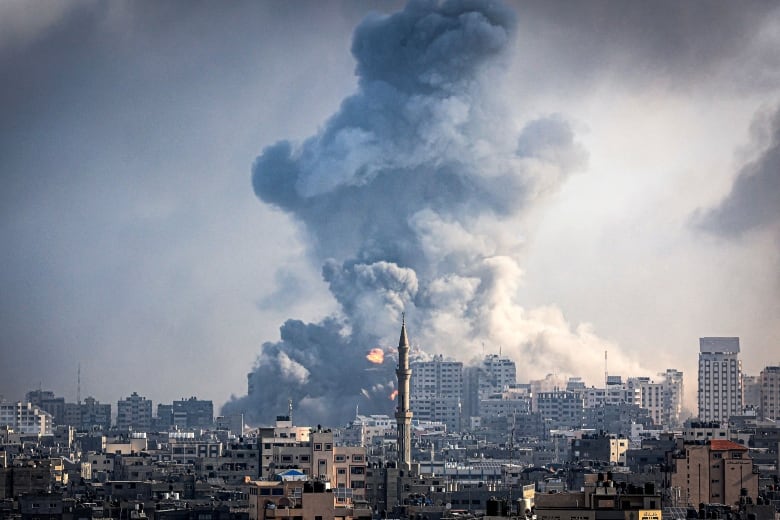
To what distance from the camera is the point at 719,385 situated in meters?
171

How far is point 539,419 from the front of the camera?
17800cm

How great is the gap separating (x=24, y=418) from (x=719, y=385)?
1841 inches

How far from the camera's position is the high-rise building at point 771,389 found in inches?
6789

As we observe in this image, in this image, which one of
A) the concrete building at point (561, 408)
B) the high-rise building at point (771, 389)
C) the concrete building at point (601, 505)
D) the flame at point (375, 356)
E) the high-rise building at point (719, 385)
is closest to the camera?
the concrete building at point (601, 505)

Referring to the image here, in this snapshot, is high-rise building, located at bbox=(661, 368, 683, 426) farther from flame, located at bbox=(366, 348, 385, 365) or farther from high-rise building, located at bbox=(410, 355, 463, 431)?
flame, located at bbox=(366, 348, 385, 365)

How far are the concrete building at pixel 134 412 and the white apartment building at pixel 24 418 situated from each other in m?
7.41

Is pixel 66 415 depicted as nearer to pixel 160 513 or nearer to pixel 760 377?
pixel 760 377

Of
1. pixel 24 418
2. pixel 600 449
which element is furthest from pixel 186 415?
pixel 600 449

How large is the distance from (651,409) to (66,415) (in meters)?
41.4

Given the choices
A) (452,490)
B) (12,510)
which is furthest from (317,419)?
(12,510)

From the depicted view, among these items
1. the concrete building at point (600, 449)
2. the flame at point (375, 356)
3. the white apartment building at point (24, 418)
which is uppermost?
the flame at point (375, 356)

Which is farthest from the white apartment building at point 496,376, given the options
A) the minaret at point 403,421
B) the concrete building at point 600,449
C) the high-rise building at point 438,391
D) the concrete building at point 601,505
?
the concrete building at point 601,505

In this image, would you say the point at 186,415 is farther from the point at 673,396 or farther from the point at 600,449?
the point at 600,449

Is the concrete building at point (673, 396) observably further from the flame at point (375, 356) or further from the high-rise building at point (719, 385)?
the flame at point (375, 356)
